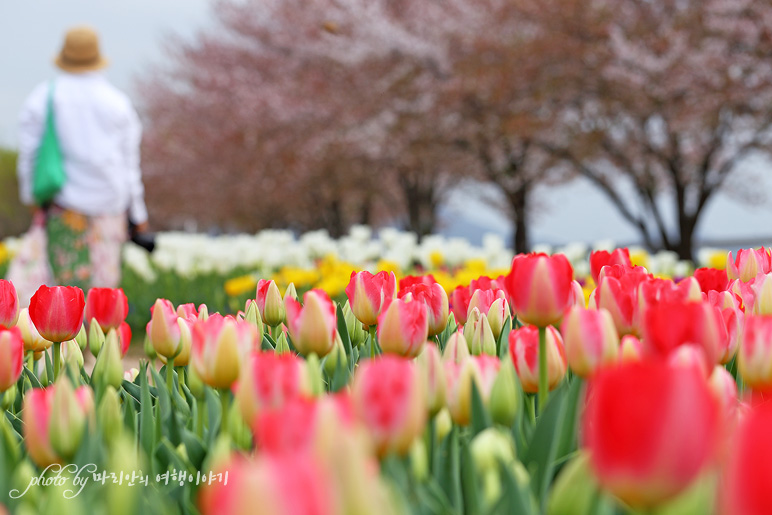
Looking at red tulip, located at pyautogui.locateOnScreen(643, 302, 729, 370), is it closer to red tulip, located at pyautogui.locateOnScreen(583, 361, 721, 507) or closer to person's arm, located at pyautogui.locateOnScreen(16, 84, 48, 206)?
red tulip, located at pyautogui.locateOnScreen(583, 361, 721, 507)

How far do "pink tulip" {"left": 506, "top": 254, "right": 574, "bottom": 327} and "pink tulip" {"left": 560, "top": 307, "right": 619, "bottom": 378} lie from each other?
0.28ft

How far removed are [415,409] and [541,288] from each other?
0.49 m

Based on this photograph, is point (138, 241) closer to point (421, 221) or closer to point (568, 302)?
point (568, 302)

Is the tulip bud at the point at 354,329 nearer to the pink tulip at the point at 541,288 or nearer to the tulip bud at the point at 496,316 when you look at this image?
the tulip bud at the point at 496,316

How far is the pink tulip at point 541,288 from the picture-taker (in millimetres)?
1160

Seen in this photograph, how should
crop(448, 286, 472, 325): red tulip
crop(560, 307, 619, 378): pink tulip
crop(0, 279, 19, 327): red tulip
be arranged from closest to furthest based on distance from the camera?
crop(560, 307, 619, 378): pink tulip, crop(0, 279, 19, 327): red tulip, crop(448, 286, 472, 325): red tulip

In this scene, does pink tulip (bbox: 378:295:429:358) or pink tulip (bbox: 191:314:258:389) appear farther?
pink tulip (bbox: 378:295:429:358)

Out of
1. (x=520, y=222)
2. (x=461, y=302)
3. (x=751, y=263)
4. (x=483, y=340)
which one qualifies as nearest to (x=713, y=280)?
(x=751, y=263)

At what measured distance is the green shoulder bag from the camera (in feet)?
17.5

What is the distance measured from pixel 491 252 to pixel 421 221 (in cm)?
1195

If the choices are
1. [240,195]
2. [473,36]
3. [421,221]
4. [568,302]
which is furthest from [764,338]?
[240,195]

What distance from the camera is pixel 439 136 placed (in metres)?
14.0

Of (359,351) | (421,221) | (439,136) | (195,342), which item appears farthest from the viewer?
(421,221)

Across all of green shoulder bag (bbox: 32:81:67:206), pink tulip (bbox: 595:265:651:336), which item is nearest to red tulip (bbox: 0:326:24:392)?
pink tulip (bbox: 595:265:651:336)
